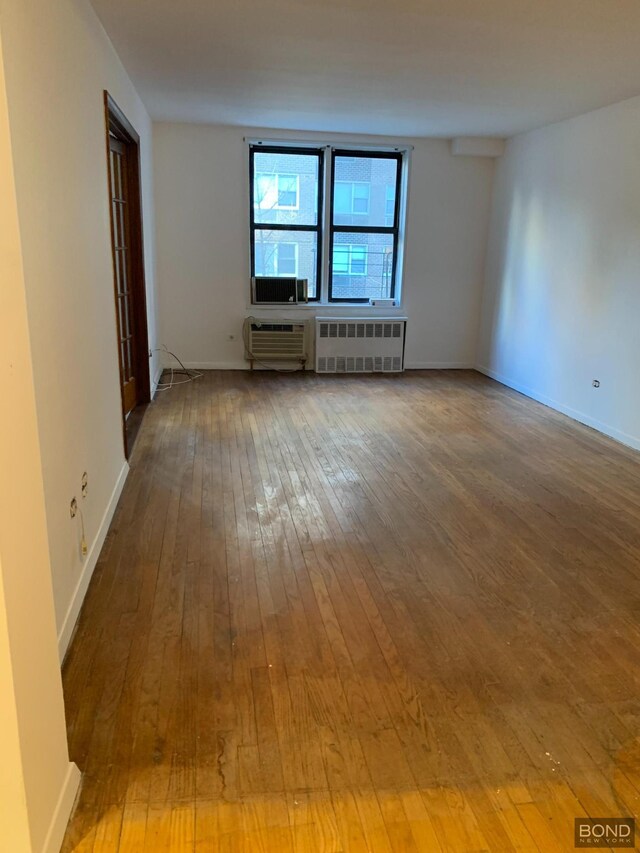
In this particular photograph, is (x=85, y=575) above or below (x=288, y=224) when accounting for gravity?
below

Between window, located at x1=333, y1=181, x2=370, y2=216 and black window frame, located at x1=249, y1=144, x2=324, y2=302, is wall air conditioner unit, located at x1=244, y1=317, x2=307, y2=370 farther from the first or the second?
window, located at x1=333, y1=181, x2=370, y2=216

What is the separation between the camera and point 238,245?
6719 millimetres

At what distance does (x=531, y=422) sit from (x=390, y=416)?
1.19 metres

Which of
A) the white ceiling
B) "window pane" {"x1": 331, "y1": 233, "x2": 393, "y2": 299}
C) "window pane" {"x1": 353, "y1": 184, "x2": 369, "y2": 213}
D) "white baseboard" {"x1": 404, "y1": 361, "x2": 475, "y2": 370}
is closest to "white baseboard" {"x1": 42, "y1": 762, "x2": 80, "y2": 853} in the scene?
the white ceiling

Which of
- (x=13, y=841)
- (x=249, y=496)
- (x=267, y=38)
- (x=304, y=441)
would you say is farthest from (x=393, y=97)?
(x=13, y=841)

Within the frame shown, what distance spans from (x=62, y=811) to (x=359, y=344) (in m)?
5.93

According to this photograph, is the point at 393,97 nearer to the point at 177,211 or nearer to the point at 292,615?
the point at 177,211

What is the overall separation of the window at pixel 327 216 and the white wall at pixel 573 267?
125cm

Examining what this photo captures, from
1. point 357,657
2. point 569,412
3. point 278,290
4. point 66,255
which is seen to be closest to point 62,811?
point 357,657

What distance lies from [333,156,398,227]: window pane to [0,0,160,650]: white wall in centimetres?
370

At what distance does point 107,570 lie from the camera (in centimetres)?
267

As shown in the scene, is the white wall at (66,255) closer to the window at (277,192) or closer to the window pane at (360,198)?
the window at (277,192)

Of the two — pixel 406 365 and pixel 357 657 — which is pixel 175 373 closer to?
pixel 406 365

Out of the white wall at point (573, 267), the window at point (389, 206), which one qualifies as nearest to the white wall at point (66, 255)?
the white wall at point (573, 267)
